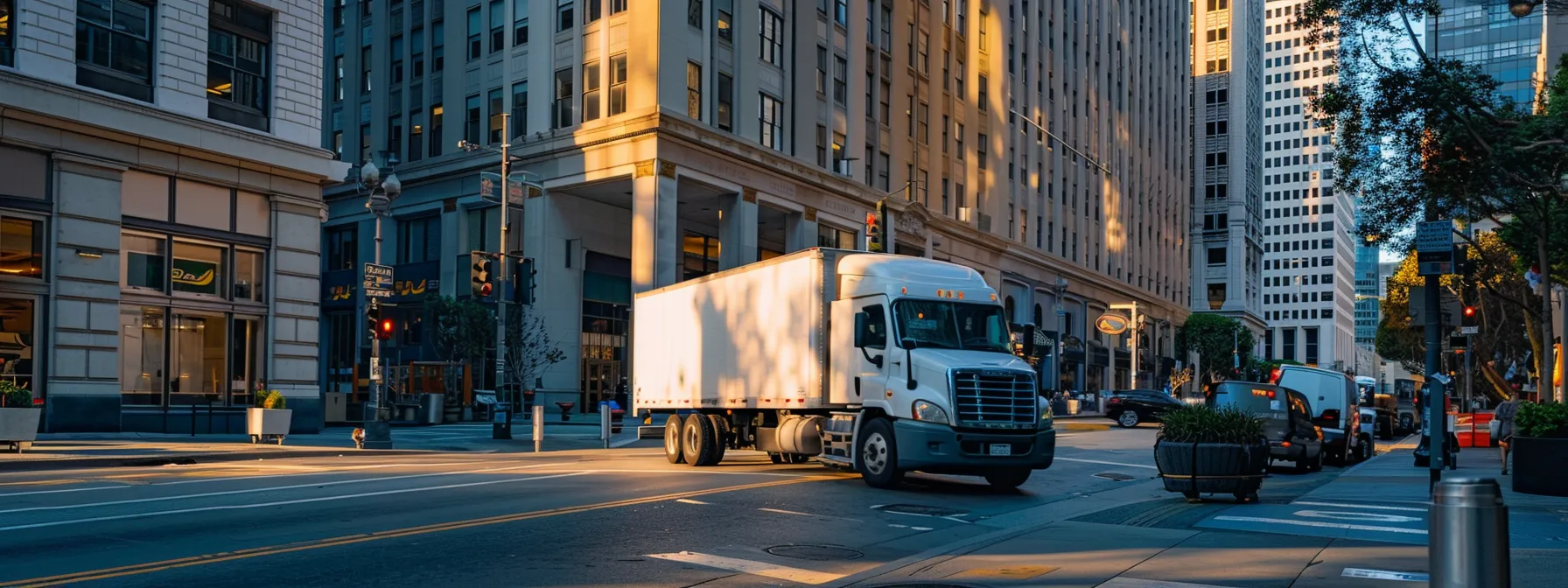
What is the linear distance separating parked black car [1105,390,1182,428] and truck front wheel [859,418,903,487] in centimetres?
3032

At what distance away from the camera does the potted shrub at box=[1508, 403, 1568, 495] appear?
1697cm

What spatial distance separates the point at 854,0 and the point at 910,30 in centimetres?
719

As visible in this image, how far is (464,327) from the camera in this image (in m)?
46.7

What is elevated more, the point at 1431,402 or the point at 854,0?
the point at 854,0

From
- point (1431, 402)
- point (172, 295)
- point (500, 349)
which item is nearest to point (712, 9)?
point (500, 349)

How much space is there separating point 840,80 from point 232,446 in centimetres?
3528

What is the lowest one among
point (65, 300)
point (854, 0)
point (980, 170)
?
point (65, 300)

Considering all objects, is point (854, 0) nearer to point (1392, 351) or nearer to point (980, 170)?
point (980, 170)

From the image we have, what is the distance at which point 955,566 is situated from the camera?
984 cm

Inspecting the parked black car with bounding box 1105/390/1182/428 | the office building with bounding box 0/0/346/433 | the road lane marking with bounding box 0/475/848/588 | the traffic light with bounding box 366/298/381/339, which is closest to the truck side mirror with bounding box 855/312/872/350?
the road lane marking with bounding box 0/475/848/588

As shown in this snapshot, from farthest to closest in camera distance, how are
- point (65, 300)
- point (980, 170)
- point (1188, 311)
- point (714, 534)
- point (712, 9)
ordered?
1. point (1188, 311)
2. point (980, 170)
3. point (712, 9)
4. point (65, 300)
5. point (714, 534)

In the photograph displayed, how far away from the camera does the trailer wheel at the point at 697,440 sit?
2191 cm

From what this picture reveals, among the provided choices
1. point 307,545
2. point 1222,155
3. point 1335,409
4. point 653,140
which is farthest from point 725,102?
point 1222,155

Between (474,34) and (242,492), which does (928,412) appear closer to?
(242,492)
